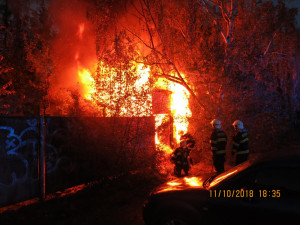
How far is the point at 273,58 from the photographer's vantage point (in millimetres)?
13148

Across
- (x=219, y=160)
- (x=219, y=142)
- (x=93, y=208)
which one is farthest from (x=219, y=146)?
(x=93, y=208)

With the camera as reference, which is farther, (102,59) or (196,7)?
(196,7)

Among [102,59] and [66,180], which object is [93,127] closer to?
[66,180]

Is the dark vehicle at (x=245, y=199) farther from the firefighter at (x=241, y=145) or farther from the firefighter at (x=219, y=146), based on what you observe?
the firefighter at (x=219, y=146)

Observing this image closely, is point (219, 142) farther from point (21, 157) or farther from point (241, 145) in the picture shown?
point (21, 157)

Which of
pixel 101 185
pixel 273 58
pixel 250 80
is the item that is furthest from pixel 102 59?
pixel 273 58

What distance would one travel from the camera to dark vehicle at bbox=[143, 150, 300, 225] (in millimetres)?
2949

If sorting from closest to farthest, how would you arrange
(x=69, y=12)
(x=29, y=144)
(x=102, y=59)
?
1. (x=29, y=144)
2. (x=102, y=59)
3. (x=69, y=12)

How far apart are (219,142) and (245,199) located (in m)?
3.35

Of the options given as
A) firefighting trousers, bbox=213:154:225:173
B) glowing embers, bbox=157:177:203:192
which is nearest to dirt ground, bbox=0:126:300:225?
glowing embers, bbox=157:177:203:192

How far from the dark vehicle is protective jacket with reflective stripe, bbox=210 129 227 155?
2842 mm

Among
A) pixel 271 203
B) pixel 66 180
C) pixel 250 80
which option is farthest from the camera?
pixel 250 80

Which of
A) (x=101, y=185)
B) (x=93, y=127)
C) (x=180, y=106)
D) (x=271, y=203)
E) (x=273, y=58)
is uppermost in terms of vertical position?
(x=273, y=58)

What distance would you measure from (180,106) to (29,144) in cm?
593
